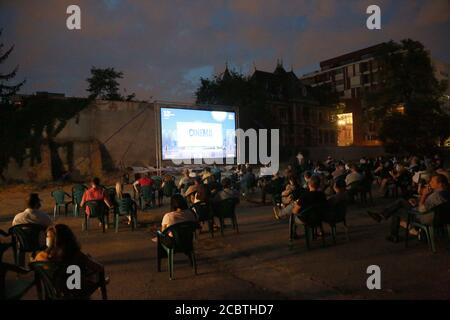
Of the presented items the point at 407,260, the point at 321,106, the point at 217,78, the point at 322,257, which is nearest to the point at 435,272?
the point at 407,260

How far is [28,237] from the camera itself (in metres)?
5.72

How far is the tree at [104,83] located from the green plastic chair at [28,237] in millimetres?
36161

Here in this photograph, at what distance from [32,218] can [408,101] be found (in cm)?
3605

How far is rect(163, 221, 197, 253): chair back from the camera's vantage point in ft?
17.3

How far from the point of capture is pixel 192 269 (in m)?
5.69

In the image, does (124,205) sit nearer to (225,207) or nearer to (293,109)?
(225,207)

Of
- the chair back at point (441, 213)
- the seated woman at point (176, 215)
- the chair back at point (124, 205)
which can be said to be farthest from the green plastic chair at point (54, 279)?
the chair back at point (441, 213)

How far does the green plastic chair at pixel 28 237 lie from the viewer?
570 centimetres

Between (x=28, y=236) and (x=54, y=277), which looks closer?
(x=54, y=277)

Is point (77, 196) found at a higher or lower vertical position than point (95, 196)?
lower

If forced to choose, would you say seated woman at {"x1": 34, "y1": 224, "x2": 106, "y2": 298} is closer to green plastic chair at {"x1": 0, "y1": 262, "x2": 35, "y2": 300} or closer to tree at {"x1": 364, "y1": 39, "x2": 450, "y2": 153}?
green plastic chair at {"x1": 0, "y1": 262, "x2": 35, "y2": 300}

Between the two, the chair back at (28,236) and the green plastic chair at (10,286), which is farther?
the chair back at (28,236)

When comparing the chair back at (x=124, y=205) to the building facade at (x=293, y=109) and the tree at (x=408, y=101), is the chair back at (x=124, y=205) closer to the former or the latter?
the tree at (x=408, y=101)

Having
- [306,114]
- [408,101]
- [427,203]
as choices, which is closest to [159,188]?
[427,203]
